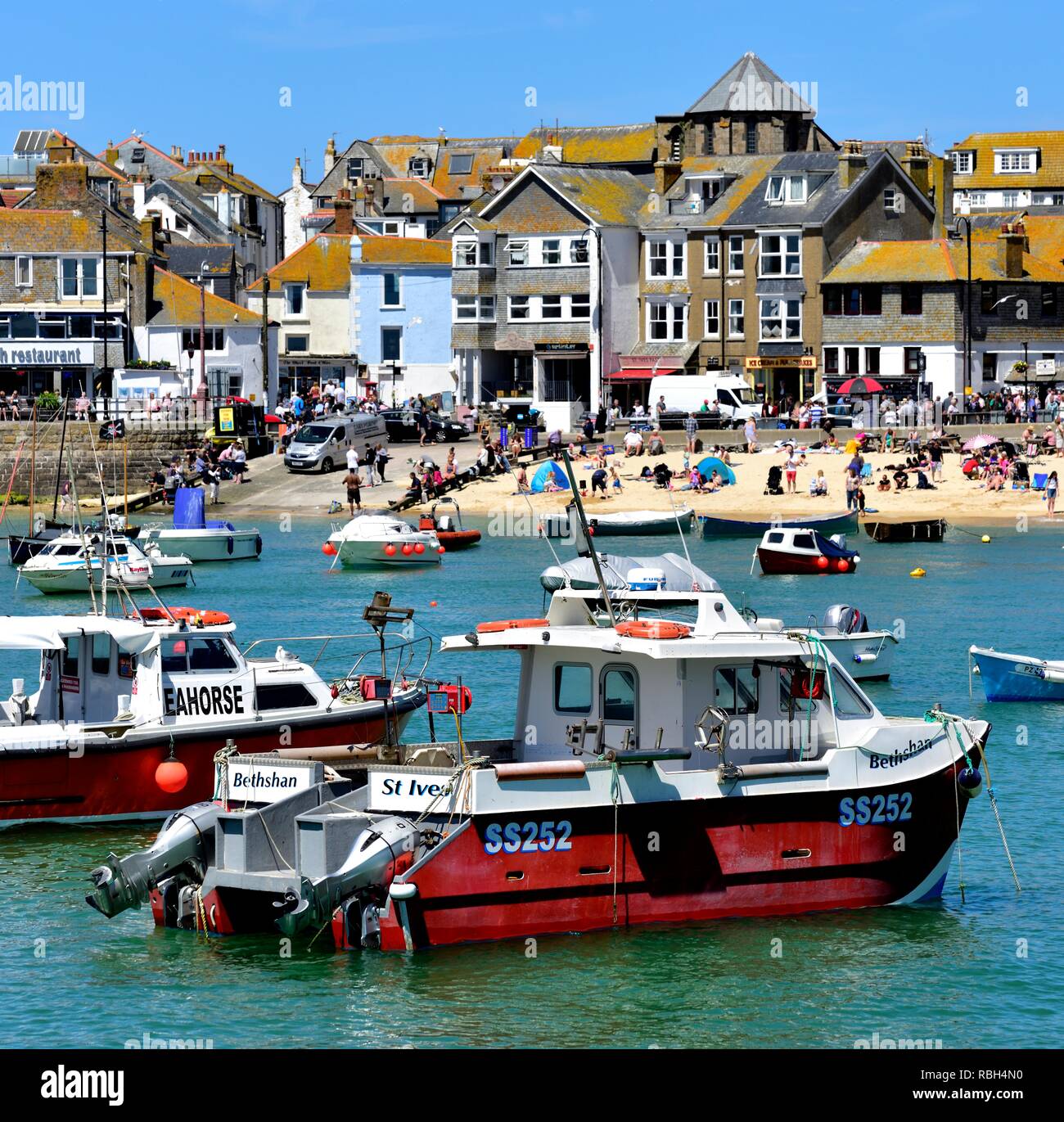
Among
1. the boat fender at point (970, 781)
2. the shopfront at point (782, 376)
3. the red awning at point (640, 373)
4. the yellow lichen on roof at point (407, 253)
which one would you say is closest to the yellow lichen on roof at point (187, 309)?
the yellow lichen on roof at point (407, 253)

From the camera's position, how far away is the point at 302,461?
80812 mm

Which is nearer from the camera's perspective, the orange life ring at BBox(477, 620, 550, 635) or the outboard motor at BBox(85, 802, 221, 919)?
the outboard motor at BBox(85, 802, 221, 919)

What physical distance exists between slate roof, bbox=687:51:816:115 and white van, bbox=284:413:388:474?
3410cm

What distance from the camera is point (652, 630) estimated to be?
22281mm

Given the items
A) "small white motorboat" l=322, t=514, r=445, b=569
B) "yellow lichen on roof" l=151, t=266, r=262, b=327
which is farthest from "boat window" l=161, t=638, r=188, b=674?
"yellow lichen on roof" l=151, t=266, r=262, b=327

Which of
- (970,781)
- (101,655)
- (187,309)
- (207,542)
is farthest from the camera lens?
(187,309)

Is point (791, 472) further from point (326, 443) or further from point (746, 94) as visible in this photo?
point (746, 94)

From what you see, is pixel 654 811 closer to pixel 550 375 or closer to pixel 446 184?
pixel 550 375

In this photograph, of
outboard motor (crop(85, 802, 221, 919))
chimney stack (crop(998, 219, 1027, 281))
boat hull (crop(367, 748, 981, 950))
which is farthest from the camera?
chimney stack (crop(998, 219, 1027, 281))

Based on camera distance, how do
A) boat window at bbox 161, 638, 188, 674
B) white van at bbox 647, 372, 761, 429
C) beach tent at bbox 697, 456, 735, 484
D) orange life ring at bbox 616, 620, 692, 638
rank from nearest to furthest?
orange life ring at bbox 616, 620, 692, 638 < boat window at bbox 161, 638, 188, 674 < beach tent at bbox 697, 456, 735, 484 < white van at bbox 647, 372, 761, 429

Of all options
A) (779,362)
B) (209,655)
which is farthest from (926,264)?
(209,655)

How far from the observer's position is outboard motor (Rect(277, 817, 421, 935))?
20422 mm

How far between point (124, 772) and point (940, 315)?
65.6 m

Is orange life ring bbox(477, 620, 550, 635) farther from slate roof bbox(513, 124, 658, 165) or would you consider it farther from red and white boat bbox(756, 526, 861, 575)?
slate roof bbox(513, 124, 658, 165)
